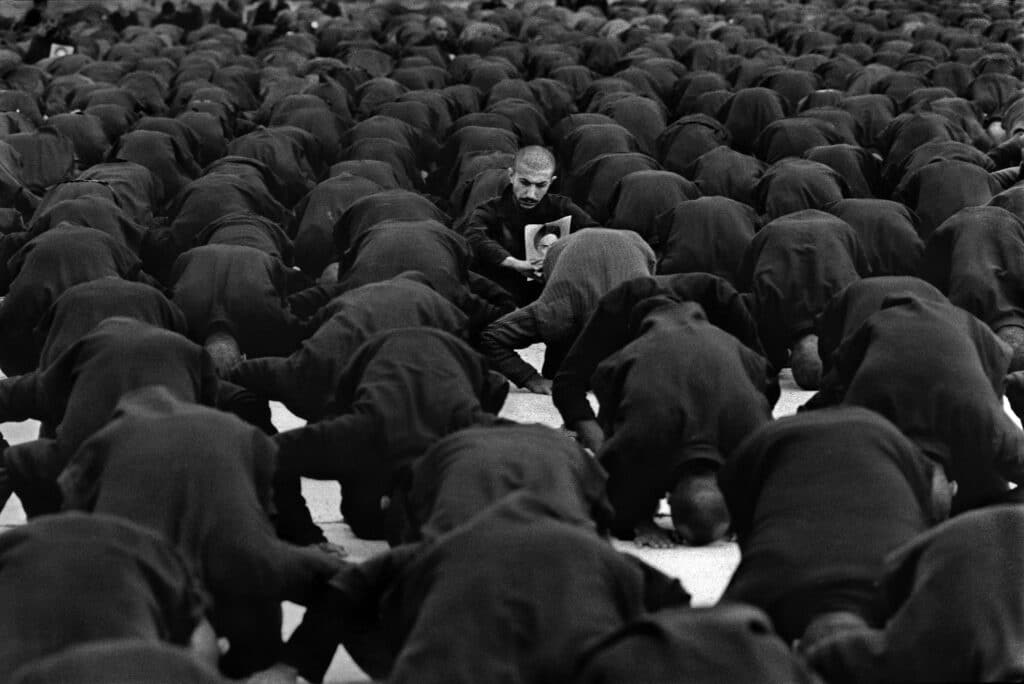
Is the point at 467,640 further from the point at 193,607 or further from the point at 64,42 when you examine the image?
the point at 64,42

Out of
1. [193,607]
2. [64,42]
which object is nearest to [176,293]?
[193,607]

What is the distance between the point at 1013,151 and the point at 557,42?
7190 millimetres

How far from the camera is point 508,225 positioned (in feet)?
30.9

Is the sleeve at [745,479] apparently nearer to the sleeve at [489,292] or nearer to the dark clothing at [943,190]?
the sleeve at [489,292]

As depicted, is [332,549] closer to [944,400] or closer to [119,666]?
[944,400]

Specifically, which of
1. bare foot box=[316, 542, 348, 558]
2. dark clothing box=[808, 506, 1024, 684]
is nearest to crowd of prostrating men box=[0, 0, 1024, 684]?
dark clothing box=[808, 506, 1024, 684]

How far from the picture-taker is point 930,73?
52.3 ft

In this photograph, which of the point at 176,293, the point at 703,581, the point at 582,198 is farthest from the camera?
the point at 582,198

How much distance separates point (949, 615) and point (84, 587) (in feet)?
6.39

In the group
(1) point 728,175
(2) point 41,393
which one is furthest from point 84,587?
(1) point 728,175

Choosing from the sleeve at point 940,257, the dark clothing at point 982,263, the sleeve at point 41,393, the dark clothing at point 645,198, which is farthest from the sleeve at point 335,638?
the dark clothing at point 645,198

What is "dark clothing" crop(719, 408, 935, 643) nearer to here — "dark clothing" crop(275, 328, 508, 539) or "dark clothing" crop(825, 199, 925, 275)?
"dark clothing" crop(275, 328, 508, 539)

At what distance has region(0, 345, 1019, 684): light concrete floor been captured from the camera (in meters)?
5.86

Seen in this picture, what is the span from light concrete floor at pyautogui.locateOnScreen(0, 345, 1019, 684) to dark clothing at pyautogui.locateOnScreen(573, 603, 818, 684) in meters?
1.57
